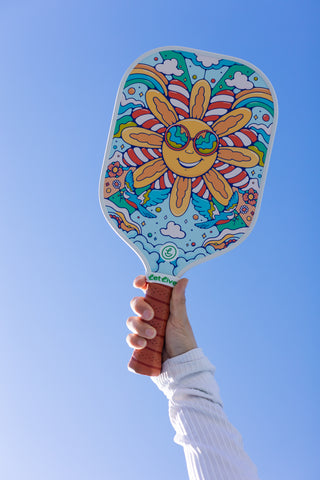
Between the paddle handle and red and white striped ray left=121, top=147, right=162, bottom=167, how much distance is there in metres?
0.49

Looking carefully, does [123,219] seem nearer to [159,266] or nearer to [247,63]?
[159,266]

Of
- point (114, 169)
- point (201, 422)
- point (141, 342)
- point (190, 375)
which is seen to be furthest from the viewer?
point (114, 169)

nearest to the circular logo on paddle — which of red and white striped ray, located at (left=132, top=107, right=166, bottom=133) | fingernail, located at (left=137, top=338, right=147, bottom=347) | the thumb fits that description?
the thumb

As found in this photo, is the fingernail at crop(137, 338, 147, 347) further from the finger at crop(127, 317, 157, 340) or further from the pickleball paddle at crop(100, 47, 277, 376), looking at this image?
the pickleball paddle at crop(100, 47, 277, 376)

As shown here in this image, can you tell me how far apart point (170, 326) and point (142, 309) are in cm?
13

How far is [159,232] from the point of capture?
2.13m

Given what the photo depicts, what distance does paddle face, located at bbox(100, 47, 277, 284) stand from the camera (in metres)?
2.10

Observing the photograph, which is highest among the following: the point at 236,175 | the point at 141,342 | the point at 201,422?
the point at 236,175

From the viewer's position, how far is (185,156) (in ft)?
7.08

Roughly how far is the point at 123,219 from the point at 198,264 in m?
0.35

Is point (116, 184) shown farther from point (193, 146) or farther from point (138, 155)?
point (193, 146)

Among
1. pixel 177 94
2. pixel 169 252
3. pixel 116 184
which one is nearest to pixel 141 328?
pixel 169 252

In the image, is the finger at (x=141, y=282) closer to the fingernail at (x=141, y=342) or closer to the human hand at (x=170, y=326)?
the human hand at (x=170, y=326)

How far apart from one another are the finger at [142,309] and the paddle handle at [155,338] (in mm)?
29
